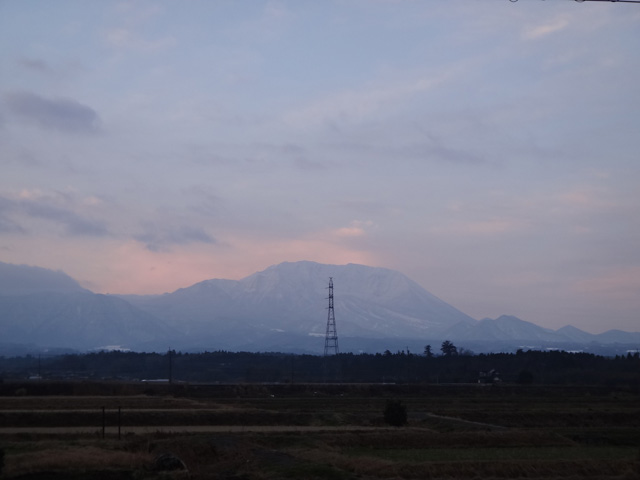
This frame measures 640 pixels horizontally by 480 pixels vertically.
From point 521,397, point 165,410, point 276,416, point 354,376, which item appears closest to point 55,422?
point 165,410

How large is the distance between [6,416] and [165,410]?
897 centimetres

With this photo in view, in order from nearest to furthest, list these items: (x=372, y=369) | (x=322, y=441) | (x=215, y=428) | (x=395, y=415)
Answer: (x=322, y=441) < (x=215, y=428) < (x=395, y=415) < (x=372, y=369)

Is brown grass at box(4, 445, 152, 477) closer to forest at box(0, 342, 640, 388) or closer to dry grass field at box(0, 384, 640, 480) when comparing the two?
dry grass field at box(0, 384, 640, 480)

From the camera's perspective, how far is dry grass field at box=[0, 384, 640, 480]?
66.1ft

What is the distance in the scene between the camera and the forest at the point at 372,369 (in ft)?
315

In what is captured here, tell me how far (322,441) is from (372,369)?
271 ft

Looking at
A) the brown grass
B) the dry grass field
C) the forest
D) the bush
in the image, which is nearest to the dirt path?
the dry grass field

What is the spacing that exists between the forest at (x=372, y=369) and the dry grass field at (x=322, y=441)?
4117 centimetres

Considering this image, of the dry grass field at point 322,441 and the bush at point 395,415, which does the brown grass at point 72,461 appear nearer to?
the dry grass field at point 322,441

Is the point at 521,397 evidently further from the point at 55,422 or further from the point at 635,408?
the point at 55,422

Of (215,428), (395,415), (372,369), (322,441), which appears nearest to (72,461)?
(322,441)

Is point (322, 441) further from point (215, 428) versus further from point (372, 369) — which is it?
point (372, 369)

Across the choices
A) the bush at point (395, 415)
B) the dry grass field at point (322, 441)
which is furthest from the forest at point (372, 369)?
the bush at point (395, 415)

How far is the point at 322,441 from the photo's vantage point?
27.7m
